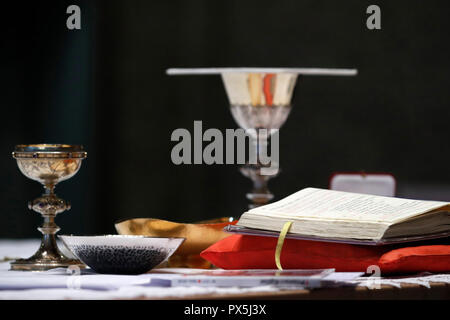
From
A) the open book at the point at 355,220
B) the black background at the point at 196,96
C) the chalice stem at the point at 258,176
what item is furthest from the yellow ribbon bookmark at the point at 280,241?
the black background at the point at 196,96

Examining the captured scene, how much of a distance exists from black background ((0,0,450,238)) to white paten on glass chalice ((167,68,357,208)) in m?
1.66

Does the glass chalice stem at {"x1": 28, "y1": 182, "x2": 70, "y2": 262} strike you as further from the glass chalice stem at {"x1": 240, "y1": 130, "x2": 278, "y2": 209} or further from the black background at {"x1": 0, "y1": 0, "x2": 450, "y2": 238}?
the black background at {"x1": 0, "y1": 0, "x2": 450, "y2": 238}

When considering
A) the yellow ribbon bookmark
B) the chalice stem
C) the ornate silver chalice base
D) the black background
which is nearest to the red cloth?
the yellow ribbon bookmark

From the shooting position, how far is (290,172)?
350cm

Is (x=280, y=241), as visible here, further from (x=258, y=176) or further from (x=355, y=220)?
(x=258, y=176)

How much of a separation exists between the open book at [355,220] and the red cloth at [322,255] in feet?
0.07

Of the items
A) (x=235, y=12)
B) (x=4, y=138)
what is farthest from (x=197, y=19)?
(x=4, y=138)

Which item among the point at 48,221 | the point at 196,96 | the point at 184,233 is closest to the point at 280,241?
the point at 184,233

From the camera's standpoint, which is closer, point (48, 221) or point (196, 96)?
point (48, 221)

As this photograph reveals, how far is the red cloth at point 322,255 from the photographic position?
39.6 inches

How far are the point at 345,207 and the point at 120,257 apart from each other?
0.30m

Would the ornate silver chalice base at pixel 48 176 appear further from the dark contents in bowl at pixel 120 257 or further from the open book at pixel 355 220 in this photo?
the open book at pixel 355 220

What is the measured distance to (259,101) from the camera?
159 cm

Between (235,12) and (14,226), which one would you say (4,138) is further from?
(235,12)
